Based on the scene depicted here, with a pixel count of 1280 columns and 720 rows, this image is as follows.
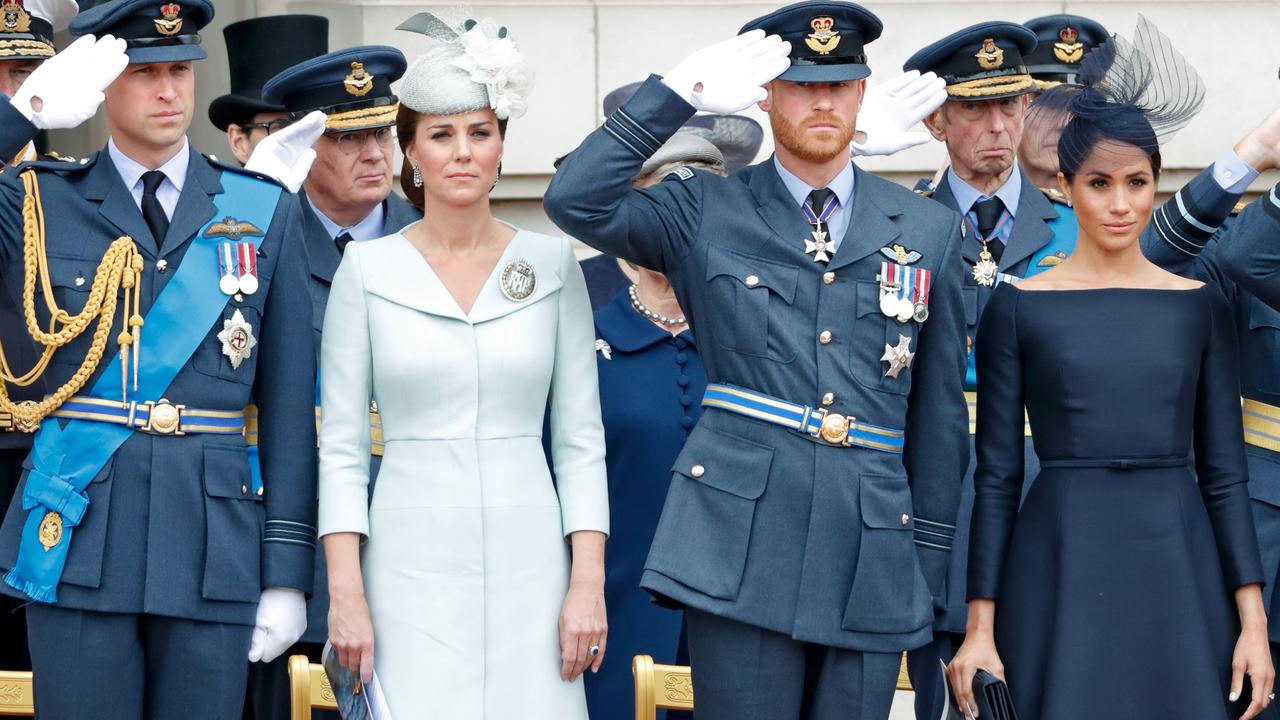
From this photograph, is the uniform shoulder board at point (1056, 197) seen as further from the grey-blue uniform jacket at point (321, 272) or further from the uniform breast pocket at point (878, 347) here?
the grey-blue uniform jacket at point (321, 272)

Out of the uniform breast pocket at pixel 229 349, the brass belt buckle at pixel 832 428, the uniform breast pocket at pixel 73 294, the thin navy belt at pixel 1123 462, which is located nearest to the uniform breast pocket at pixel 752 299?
the brass belt buckle at pixel 832 428

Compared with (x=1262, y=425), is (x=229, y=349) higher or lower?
higher

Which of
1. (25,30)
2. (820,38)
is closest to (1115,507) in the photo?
(820,38)

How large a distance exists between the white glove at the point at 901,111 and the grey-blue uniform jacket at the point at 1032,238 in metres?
0.34

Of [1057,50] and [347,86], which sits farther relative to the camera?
[1057,50]

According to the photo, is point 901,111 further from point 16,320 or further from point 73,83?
point 16,320

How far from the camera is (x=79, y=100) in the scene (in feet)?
13.6

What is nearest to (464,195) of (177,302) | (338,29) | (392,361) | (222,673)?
(392,361)

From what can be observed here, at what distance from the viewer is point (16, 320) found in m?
4.40

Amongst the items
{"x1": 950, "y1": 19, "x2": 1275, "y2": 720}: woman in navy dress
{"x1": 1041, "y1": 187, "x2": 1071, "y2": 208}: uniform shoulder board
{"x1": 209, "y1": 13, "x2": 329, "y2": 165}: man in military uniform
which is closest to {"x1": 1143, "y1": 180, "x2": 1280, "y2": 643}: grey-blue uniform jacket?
{"x1": 950, "y1": 19, "x2": 1275, "y2": 720}: woman in navy dress

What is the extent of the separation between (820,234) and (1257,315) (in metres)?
1.06

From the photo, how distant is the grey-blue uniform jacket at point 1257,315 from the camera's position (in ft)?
13.9

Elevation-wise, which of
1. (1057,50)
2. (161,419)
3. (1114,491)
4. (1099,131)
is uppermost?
(1057,50)

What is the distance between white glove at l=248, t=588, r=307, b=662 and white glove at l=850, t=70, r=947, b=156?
1.68 m
